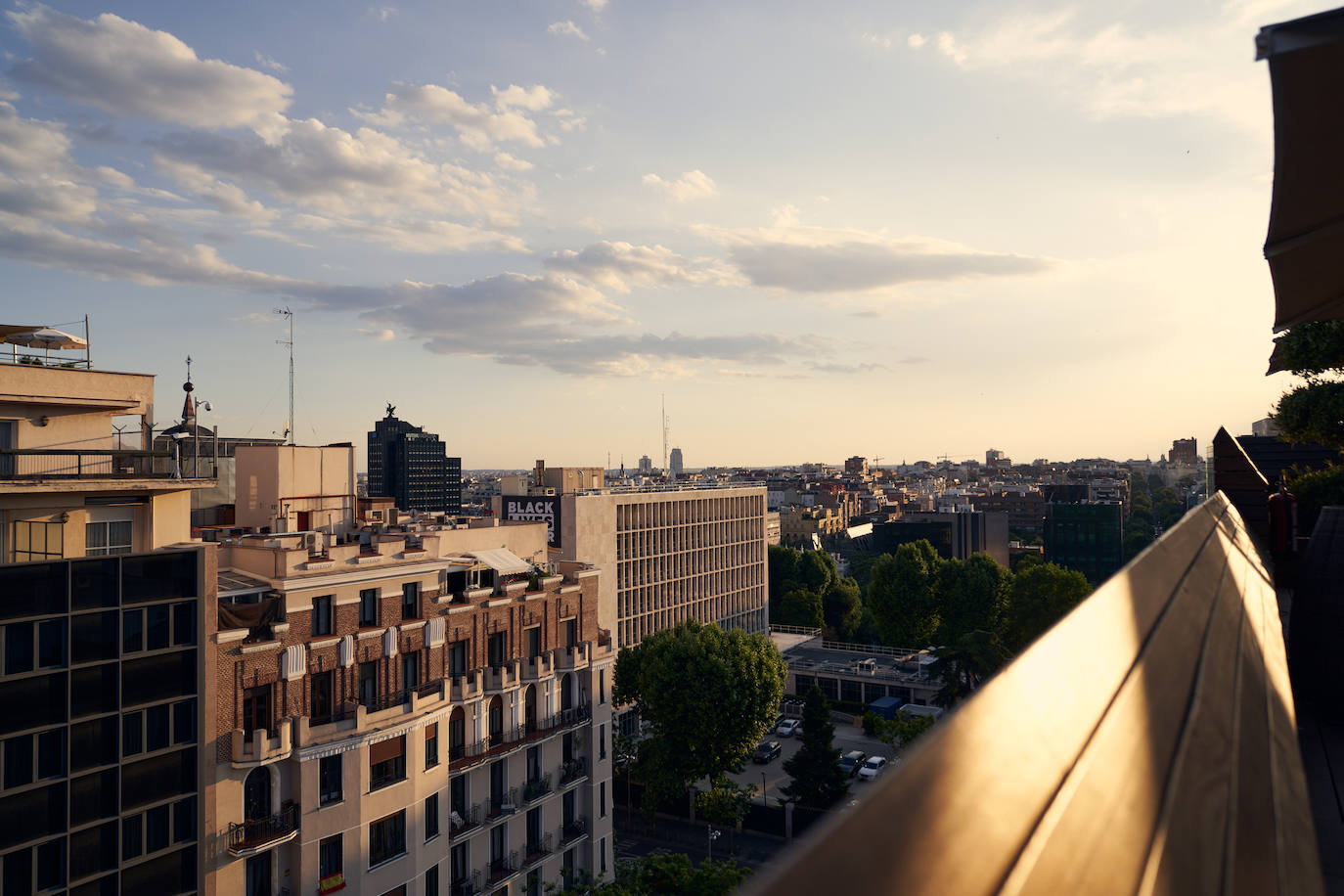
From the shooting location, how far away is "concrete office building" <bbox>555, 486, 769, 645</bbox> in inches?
2389

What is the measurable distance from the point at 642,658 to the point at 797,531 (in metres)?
94.3

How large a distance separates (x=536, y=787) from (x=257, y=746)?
11.4 metres

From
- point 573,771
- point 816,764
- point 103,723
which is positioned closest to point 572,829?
point 573,771

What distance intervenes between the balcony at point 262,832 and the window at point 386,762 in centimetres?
216

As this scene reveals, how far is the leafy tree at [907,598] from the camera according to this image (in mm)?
60250

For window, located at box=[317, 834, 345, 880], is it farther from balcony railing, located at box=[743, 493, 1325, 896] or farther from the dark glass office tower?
balcony railing, located at box=[743, 493, 1325, 896]

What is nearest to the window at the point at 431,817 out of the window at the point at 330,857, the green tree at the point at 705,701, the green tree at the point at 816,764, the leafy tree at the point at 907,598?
the window at the point at 330,857

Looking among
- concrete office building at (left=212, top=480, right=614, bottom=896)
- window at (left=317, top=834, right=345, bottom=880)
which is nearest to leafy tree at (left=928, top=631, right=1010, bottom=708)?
concrete office building at (left=212, top=480, right=614, bottom=896)

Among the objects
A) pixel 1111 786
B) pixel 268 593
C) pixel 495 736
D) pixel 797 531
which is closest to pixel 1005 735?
pixel 1111 786

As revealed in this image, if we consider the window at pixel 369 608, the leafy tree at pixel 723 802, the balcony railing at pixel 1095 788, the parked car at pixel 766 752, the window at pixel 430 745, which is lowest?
the parked car at pixel 766 752

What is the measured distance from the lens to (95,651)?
17.7 m

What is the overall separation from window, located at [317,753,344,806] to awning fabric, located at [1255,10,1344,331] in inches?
913

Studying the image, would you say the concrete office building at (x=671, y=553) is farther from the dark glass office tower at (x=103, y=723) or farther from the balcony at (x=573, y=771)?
the dark glass office tower at (x=103, y=723)

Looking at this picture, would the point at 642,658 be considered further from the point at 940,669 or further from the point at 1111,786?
the point at 1111,786
